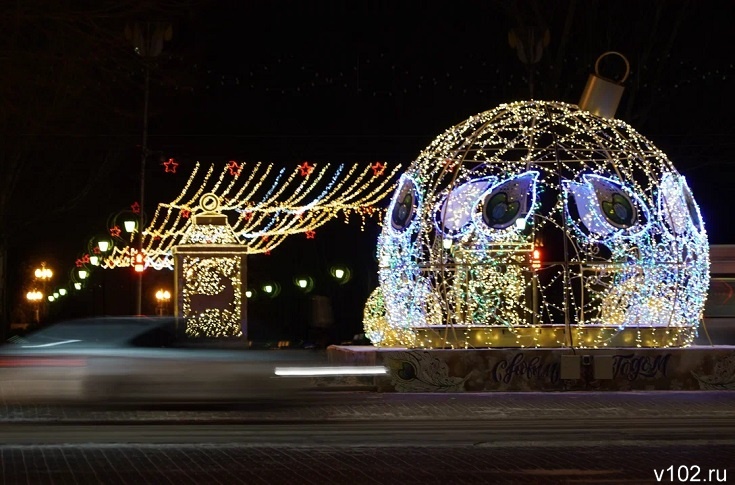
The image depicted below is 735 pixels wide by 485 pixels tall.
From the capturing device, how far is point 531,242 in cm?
2091

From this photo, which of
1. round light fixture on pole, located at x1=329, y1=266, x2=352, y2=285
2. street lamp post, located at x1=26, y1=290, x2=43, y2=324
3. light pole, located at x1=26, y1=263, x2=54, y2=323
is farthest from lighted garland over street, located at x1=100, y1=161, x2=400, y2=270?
street lamp post, located at x1=26, y1=290, x2=43, y2=324

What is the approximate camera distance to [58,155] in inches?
1628

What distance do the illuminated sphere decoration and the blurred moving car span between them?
197 inches

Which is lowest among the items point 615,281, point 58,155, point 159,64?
point 615,281

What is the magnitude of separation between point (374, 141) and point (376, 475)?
27.2m

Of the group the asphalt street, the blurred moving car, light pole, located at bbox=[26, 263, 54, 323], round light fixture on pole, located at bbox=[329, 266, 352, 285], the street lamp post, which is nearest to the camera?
the asphalt street

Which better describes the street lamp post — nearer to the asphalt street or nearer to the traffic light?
the traffic light

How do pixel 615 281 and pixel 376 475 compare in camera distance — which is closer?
pixel 376 475

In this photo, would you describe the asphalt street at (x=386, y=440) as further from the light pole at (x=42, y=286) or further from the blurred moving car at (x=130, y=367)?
the light pole at (x=42, y=286)

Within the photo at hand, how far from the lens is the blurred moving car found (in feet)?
49.1

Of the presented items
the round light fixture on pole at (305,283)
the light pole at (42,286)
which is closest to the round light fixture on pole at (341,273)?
the round light fixture on pole at (305,283)

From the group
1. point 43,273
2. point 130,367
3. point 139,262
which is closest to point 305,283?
point 139,262

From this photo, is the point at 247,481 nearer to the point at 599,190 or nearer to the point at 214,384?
the point at 214,384

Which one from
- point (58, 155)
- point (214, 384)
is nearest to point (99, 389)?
point (214, 384)
